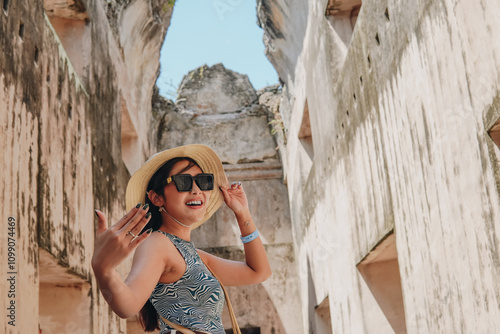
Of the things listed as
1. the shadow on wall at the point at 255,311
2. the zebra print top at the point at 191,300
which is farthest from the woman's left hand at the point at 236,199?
the shadow on wall at the point at 255,311

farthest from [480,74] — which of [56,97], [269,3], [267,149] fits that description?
[267,149]

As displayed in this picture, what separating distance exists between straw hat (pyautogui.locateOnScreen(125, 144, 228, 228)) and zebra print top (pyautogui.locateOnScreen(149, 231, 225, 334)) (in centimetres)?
27

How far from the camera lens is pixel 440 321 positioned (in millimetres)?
4363

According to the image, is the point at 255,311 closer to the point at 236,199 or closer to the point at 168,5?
the point at 168,5

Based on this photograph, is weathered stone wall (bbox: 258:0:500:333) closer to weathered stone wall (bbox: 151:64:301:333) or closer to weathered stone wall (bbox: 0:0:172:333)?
weathered stone wall (bbox: 0:0:172:333)

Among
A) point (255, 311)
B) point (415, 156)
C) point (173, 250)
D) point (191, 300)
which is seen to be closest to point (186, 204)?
point (173, 250)

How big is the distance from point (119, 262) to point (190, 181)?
24.6 inches

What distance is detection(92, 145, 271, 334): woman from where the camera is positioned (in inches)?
69.9

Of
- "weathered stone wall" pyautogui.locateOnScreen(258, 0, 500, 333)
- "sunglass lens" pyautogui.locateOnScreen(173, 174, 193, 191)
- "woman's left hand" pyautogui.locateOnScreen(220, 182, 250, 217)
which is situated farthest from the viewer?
"weathered stone wall" pyautogui.locateOnScreen(258, 0, 500, 333)

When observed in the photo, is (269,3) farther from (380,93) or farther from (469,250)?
(469,250)

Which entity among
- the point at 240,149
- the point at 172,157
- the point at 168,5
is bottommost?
the point at 172,157

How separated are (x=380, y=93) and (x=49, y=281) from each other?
149 inches

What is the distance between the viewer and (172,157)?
7.88ft

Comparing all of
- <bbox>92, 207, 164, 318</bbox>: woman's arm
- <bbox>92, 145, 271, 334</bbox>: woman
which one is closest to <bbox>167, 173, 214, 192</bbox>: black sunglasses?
<bbox>92, 145, 271, 334</bbox>: woman
